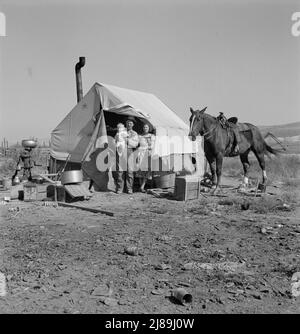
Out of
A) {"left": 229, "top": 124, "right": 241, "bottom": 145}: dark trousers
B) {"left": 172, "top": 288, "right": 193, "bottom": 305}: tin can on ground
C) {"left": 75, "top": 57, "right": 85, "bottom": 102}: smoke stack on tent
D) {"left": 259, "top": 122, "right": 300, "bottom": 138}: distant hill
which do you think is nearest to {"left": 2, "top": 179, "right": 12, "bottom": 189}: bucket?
{"left": 75, "top": 57, "right": 85, "bottom": 102}: smoke stack on tent

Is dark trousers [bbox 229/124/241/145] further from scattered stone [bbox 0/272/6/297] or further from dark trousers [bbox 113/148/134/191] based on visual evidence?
scattered stone [bbox 0/272/6/297]

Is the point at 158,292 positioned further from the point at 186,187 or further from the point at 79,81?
the point at 79,81

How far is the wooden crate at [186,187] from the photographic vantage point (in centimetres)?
899

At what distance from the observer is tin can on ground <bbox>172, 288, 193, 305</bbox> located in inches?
135

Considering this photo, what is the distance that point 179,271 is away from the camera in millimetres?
4281

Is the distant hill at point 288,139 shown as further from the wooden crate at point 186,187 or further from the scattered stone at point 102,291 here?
the scattered stone at point 102,291

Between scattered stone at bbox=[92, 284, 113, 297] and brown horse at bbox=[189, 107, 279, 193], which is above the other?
brown horse at bbox=[189, 107, 279, 193]

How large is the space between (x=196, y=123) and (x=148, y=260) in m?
6.00

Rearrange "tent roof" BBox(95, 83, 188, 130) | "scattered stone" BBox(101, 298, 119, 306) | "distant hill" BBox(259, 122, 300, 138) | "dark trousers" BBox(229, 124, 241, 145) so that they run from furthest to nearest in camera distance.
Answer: "distant hill" BBox(259, 122, 300, 138) → "dark trousers" BBox(229, 124, 241, 145) → "tent roof" BBox(95, 83, 188, 130) → "scattered stone" BBox(101, 298, 119, 306)

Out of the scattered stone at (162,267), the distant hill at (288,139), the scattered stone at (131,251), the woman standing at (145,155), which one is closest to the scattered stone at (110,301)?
the scattered stone at (162,267)

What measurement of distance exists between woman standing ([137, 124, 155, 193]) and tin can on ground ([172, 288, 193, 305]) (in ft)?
21.9

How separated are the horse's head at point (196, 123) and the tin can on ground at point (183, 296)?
22.1ft
